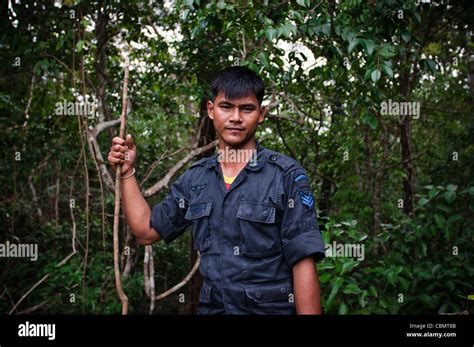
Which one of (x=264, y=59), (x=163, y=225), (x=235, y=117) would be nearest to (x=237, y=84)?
(x=235, y=117)

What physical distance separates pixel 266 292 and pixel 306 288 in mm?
115

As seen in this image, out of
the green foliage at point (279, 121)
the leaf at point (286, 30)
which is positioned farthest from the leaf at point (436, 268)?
the leaf at point (286, 30)

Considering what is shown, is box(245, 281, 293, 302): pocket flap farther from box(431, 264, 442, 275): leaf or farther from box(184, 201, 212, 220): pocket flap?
box(431, 264, 442, 275): leaf

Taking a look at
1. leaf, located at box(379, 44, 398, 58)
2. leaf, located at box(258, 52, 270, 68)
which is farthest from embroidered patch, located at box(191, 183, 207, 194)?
leaf, located at box(379, 44, 398, 58)

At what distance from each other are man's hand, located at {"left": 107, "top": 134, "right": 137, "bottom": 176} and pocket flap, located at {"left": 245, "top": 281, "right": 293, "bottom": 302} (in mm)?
547

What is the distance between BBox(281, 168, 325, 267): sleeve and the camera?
1.58 metres

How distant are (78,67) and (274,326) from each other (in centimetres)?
328

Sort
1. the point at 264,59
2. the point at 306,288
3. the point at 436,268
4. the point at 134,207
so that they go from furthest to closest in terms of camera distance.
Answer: the point at 436,268, the point at 264,59, the point at 134,207, the point at 306,288

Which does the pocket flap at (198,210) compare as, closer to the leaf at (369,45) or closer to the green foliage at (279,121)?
the green foliage at (279,121)

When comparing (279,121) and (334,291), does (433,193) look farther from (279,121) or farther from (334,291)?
(279,121)

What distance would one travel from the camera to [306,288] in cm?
157

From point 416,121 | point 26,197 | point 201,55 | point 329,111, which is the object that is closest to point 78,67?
point 201,55

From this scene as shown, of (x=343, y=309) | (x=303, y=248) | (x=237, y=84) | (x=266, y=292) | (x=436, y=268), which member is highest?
(x=237, y=84)

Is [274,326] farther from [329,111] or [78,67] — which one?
[329,111]
